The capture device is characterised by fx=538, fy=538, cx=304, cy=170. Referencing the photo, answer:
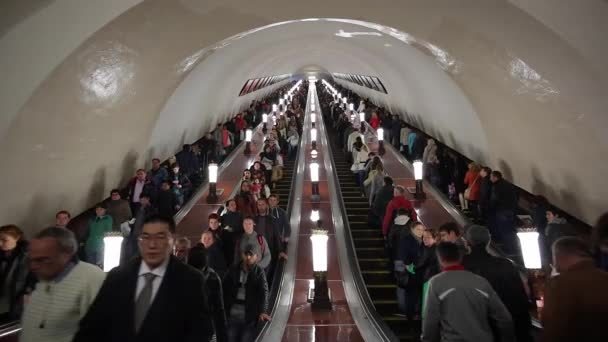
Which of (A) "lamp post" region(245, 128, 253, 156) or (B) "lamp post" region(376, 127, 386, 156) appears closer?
(B) "lamp post" region(376, 127, 386, 156)

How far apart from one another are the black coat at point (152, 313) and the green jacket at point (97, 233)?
594 cm

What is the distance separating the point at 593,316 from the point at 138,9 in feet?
26.8

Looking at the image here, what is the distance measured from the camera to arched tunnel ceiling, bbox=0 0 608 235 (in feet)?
27.0

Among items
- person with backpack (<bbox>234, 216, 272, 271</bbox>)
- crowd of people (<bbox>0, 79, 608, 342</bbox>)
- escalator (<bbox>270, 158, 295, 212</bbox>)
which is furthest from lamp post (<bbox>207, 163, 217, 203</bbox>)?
person with backpack (<bbox>234, 216, 272, 271</bbox>)

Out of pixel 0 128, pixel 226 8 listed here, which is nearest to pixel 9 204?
pixel 0 128

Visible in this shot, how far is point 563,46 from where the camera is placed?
7.77 m

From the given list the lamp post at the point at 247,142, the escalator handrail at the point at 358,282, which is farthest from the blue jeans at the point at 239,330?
the lamp post at the point at 247,142

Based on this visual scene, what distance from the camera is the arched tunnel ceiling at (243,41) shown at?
8.23m

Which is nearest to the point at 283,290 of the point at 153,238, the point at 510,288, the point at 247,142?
the point at 510,288

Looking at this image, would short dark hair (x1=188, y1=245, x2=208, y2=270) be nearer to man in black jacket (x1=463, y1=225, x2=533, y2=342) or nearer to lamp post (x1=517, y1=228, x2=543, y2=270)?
man in black jacket (x1=463, y1=225, x2=533, y2=342)

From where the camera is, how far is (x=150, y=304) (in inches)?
105

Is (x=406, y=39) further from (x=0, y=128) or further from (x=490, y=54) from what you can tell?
(x=0, y=128)

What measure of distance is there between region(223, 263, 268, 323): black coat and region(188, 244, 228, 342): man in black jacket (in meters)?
0.74

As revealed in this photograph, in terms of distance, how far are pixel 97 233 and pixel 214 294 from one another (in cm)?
443
